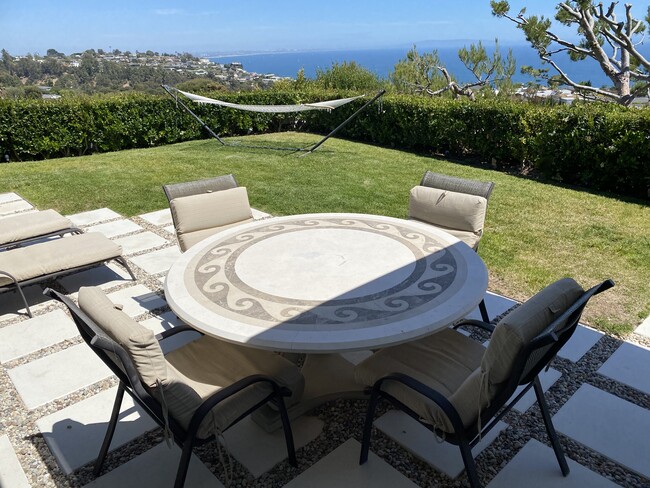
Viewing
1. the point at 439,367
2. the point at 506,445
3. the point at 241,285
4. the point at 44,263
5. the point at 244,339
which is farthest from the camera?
the point at 44,263

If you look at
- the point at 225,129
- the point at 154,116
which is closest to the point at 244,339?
the point at 154,116

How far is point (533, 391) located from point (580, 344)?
68 cm

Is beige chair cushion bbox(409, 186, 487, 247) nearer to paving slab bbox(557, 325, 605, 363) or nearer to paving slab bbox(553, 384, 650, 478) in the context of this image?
paving slab bbox(557, 325, 605, 363)

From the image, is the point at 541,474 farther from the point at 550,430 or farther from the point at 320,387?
the point at 320,387

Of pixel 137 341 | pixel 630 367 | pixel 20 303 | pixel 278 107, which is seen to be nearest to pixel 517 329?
pixel 137 341

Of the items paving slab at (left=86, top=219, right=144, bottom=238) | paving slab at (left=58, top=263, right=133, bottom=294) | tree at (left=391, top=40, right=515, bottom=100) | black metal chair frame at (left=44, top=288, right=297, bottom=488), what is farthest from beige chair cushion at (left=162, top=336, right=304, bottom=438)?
tree at (left=391, top=40, right=515, bottom=100)

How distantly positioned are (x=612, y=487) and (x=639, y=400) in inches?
29.3

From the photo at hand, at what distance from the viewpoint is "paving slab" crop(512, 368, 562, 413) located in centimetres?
243

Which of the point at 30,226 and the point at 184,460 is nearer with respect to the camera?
the point at 184,460

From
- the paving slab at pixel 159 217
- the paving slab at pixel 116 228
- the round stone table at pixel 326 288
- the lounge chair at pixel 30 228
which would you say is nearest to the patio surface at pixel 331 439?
the round stone table at pixel 326 288

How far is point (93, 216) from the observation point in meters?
5.68

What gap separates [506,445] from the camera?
2.18 meters

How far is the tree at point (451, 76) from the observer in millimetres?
17281

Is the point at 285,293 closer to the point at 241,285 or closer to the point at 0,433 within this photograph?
the point at 241,285
